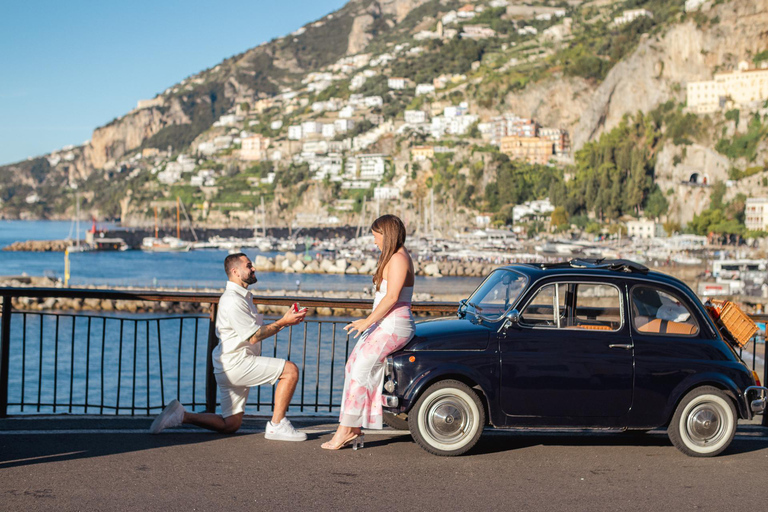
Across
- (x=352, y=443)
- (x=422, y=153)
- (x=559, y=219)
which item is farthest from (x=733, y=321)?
(x=422, y=153)

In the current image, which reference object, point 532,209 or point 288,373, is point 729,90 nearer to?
point 532,209

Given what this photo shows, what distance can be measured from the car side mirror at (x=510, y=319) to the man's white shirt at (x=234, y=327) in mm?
2046

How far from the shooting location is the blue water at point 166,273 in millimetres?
70863

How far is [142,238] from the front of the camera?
15838 centimetres

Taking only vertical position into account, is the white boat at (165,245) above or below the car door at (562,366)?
below

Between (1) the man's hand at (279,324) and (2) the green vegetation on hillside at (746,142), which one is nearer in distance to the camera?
(1) the man's hand at (279,324)

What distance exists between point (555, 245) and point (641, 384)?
10814 cm

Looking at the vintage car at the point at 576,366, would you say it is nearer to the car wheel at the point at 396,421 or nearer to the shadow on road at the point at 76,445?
the car wheel at the point at 396,421

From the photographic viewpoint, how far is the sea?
9672mm

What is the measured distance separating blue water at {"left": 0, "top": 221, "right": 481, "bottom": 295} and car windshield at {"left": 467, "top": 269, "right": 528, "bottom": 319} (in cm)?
5545

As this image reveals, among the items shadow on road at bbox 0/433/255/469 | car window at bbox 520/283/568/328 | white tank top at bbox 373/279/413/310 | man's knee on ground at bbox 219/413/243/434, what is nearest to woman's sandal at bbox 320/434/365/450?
man's knee on ground at bbox 219/413/243/434

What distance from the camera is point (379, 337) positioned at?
21.4 ft

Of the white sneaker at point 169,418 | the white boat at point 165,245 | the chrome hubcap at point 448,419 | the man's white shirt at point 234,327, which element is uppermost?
the man's white shirt at point 234,327

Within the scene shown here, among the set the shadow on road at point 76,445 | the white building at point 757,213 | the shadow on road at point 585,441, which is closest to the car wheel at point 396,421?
the shadow on road at point 585,441
